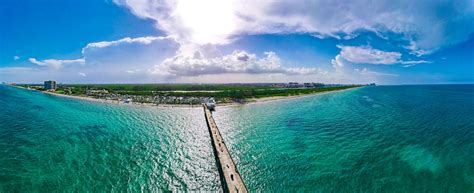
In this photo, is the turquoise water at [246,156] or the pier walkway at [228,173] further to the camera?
the turquoise water at [246,156]

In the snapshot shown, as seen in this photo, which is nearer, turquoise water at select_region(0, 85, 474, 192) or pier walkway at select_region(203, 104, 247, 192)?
pier walkway at select_region(203, 104, 247, 192)

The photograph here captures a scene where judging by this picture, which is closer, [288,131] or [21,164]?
[21,164]

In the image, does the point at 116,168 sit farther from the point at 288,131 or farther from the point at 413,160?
the point at 413,160

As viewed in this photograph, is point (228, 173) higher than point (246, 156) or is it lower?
higher

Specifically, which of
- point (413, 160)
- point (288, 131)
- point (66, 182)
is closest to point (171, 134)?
point (66, 182)

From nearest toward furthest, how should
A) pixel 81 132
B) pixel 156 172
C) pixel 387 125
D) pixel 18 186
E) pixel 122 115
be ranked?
pixel 18 186 < pixel 156 172 < pixel 81 132 < pixel 387 125 < pixel 122 115

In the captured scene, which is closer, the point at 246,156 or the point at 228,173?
the point at 228,173

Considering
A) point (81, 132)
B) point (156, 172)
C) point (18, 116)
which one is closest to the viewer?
point (156, 172)

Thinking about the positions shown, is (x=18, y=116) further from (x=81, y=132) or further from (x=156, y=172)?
(x=156, y=172)
